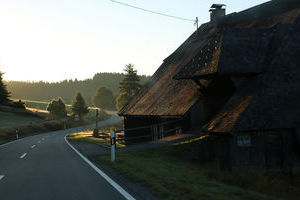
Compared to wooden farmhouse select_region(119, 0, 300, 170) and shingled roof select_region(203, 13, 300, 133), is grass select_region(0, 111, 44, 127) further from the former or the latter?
shingled roof select_region(203, 13, 300, 133)

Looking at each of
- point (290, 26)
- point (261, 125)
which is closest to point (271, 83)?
point (261, 125)

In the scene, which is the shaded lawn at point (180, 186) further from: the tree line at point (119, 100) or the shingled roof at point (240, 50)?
the tree line at point (119, 100)

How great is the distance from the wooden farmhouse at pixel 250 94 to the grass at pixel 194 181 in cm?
112

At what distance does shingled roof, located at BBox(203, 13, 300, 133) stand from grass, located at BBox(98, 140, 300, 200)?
76.6 inches

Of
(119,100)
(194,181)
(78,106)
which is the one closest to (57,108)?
(78,106)

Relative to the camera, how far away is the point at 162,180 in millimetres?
7816

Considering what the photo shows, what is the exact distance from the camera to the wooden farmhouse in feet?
39.1

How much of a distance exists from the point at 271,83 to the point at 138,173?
7599 mm

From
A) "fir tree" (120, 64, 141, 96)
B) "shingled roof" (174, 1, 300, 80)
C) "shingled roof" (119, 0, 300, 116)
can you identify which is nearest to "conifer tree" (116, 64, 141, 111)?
"fir tree" (120, 64, 141, 96)

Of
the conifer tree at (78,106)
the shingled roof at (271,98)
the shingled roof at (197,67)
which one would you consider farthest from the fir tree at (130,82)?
the shingled roof at (271,98)

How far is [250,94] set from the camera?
12.7 meters

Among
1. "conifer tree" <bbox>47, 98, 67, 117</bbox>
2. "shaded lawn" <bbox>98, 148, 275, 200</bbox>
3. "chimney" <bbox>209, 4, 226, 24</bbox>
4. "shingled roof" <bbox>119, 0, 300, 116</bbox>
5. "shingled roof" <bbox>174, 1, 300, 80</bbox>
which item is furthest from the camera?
"conifer tree" <bbox>47, 98, 67, 117</bbox>

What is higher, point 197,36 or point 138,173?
point 197,36

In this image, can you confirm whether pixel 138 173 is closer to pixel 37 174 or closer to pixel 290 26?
pixel 37 174
